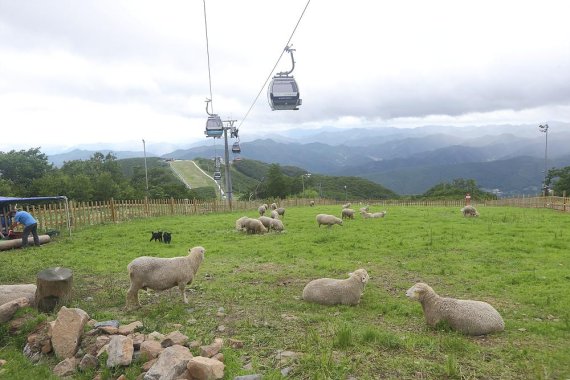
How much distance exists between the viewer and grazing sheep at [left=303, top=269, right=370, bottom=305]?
9.09 metres

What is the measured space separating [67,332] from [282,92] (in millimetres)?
14331

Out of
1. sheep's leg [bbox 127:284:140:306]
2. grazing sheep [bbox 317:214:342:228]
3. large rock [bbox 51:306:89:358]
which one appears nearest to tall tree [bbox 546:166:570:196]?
grazing sheep [bbox 317:214:342:228]

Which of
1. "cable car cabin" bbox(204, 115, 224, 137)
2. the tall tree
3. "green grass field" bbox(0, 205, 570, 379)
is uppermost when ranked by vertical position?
"cable car cabin" bbox(204, 115, 224, 137)

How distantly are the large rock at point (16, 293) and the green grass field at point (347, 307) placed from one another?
79 cm

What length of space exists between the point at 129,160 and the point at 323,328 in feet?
641

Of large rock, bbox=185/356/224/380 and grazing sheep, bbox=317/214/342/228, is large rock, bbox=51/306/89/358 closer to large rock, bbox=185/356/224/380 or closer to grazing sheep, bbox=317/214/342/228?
large rock, bbox=185/356/224/380

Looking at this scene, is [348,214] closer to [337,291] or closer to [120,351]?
[337,291]

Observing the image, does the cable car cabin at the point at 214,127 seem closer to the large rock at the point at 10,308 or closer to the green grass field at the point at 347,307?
the green grass field at the point at 347,307

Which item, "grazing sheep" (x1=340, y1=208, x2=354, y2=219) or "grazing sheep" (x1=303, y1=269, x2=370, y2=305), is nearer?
"grazing sheep" (x1=303, y1=269, x2=370, y2=305)

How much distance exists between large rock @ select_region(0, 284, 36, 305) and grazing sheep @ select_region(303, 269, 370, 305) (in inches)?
254

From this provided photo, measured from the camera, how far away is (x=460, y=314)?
7.45 m

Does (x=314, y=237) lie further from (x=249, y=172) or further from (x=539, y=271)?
(x=249, y=172)

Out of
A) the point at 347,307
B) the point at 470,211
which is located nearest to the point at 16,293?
the point at 347,307

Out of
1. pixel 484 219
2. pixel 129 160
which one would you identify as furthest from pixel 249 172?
pixel 484 219
